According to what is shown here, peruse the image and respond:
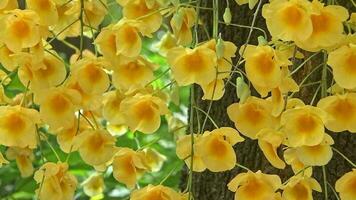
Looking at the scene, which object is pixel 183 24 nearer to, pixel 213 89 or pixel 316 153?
pixel 213 89

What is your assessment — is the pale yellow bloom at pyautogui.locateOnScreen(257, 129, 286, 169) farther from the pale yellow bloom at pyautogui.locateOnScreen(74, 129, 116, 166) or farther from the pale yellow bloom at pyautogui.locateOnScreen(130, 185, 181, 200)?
Result: the pale yellow bloom at pyautogui.locateOnScreen(74, 129, 116, 166)

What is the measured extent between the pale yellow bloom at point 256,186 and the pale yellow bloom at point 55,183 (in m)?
0.23

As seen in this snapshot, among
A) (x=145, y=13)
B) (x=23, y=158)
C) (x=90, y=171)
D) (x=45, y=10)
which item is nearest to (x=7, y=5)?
(x=45, y=10)

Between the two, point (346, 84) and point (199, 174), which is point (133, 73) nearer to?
point (346, 84)

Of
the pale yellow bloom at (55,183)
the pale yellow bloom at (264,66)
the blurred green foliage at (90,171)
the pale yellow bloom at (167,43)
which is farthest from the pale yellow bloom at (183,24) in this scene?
the blurred green foliage at (90,171)

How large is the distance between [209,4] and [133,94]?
0.94 ft

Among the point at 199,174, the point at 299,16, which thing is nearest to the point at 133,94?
the point at 299,16

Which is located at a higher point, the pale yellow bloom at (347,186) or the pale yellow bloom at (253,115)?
the pale yellow bloom at (253,115)

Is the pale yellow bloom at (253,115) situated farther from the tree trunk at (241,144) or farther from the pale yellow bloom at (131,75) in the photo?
the tree trunk at (241,144)

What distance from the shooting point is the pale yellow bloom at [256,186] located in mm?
1005

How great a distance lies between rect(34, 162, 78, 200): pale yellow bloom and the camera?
110cm

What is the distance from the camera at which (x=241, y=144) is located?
1388 millimetres

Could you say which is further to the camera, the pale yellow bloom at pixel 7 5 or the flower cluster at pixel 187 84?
the pale yellow bloom at pixel 7 5

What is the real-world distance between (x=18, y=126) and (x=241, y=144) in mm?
428
